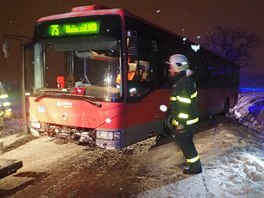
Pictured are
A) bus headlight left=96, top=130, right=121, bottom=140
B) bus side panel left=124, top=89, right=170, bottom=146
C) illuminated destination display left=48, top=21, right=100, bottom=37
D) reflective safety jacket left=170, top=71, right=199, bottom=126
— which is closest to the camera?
reflective safety jacket left=170, top=71, right=199, bottom=126

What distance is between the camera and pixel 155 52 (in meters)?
9.30

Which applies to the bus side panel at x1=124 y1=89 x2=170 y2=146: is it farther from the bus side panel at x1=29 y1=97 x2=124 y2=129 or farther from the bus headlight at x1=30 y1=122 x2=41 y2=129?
the bus headlight at x1=30 y1=122 x2=41 y2=129

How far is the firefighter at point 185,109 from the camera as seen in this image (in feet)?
21.5

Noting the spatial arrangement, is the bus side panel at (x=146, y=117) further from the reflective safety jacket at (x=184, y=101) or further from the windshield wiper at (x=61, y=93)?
the reflective safety jacket at (x=184, y=101)

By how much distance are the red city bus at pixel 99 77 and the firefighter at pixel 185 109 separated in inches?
52.7

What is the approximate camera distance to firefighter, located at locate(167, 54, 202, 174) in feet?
21.5

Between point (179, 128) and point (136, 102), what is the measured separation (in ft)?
5.72

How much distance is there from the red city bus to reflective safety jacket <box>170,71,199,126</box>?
139cm

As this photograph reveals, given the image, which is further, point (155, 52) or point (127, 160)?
point (155, 52)

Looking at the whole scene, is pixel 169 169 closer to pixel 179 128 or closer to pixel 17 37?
pixel 179 128

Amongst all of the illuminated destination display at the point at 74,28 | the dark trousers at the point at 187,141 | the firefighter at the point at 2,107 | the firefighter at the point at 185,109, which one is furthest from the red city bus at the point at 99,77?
the dark trousers at the point at 187,141

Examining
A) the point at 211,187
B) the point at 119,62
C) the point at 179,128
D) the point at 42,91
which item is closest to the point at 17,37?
the point at 42,91

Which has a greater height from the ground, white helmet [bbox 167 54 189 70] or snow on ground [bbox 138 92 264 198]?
white helmet [bbox 167 54 189 70]

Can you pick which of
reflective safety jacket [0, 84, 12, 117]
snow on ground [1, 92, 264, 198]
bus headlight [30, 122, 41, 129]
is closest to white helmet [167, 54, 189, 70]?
snow on ground [1, 92, 264, 198]
